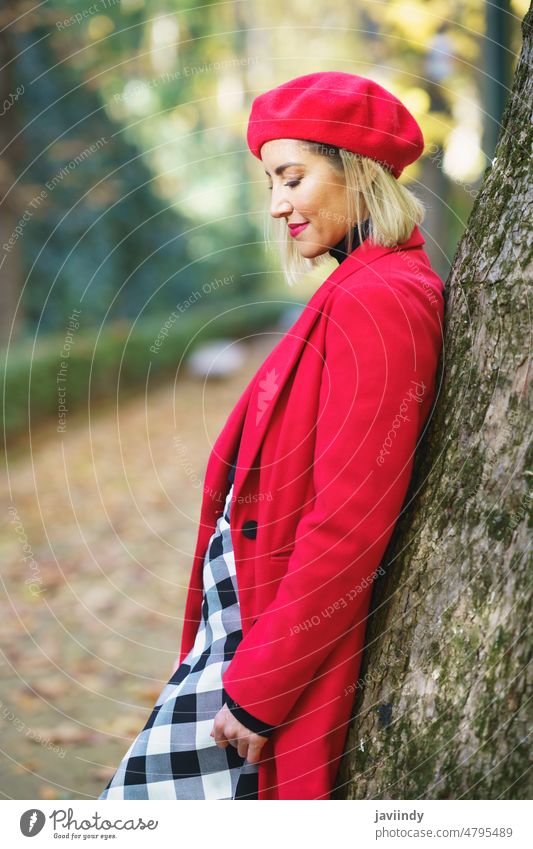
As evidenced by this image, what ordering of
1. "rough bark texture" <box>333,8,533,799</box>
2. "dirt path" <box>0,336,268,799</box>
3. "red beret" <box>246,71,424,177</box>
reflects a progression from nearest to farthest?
"rough bark texture" <box>333,8,533,799</box> → "red beret" <box>246,71,424,177</box> → "dirt path" <box>0,336,268,799</box>

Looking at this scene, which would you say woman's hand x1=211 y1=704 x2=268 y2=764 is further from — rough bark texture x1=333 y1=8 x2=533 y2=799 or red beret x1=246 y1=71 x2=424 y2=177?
→ red beret x1=246 y1=71 x2=424 y2=177

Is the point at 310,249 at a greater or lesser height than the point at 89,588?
greater

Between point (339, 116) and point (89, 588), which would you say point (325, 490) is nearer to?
point (339, 116)

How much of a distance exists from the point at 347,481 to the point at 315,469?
2.8 inches

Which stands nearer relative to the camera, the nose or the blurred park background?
the nose

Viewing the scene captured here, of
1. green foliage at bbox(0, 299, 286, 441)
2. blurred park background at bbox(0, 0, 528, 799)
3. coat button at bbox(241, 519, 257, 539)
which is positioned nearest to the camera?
coat button at bbox(241, 519, 257, 539)

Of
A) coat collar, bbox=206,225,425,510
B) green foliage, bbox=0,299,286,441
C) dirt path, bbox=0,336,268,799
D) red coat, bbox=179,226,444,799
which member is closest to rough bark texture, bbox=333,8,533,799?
red coat, bbox=179,226,444,799

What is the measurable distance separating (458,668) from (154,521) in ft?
16.4

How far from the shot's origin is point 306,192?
1.52 m

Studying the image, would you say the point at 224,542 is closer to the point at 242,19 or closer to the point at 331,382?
the point at 331,382

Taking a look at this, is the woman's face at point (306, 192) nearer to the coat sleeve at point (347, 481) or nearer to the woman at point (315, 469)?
the woman at point (315, 469)

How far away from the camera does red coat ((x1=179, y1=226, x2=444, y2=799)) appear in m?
1.40

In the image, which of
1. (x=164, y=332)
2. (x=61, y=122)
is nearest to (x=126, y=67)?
(x=61, y=122)

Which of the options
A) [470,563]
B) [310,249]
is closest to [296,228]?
[310,249]
